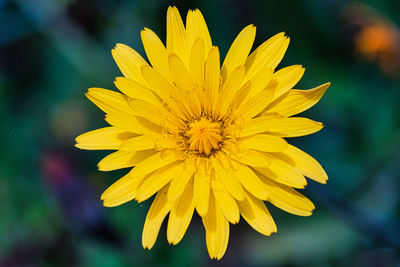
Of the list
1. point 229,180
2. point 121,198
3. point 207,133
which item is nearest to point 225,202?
point 229,180

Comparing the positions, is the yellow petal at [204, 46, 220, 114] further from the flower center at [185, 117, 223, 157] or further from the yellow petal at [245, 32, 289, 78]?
the yellow petal at [245, 32, 289, 78]

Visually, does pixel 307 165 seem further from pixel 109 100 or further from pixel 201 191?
pixel 109 100

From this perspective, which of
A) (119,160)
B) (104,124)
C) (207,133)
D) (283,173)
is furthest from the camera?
(104,124)

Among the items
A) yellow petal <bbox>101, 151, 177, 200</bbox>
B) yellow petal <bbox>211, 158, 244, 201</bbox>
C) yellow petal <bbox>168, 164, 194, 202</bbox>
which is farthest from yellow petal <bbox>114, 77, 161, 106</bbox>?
yellow petal <bbox>211, 158, 244, 201</bbox>

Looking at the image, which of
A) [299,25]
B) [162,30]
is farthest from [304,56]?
[162,30]

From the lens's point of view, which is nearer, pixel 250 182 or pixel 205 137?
pixel 250 182

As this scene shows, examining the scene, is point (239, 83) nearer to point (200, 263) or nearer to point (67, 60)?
point (200, 263)

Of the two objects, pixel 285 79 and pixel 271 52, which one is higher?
pixel 271 52

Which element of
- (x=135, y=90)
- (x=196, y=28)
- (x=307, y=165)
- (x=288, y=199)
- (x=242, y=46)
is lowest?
(x=288, y=199)

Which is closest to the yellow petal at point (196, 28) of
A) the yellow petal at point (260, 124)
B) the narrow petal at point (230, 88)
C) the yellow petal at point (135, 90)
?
the narrow petal at point (230, 88)
